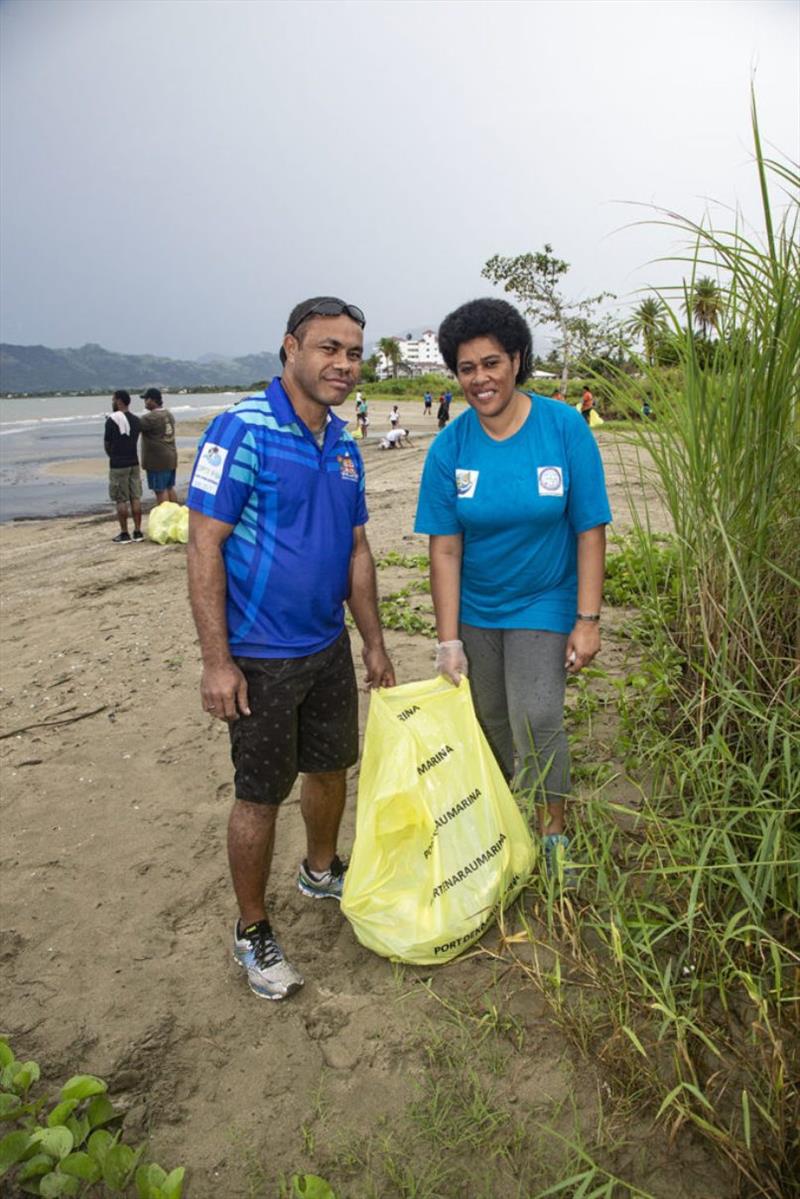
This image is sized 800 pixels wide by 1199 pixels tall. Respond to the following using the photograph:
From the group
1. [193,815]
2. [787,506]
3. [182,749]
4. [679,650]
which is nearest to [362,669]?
[182,749]

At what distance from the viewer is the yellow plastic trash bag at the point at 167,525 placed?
369 inches

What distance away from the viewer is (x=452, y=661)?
8.28 feet

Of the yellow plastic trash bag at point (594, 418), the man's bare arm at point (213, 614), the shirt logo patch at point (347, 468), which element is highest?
the yellow plastic trash bag at point (594, 418)

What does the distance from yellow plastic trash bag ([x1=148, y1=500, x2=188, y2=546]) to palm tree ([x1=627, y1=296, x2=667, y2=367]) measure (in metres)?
7.54

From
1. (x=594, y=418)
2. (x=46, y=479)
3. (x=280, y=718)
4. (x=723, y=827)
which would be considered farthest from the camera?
(x=46, y=479)

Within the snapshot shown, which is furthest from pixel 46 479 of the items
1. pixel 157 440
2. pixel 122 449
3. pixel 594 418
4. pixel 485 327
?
pixel 485 327

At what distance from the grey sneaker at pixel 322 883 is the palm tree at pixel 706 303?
2.27 metres

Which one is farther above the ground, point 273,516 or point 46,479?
point 273,516

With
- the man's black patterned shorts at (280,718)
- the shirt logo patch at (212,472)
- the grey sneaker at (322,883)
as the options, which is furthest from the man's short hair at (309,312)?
the grey sneaker at (322,883)

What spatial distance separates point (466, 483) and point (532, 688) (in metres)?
0.72

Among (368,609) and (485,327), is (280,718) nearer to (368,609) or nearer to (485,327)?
(368,609)

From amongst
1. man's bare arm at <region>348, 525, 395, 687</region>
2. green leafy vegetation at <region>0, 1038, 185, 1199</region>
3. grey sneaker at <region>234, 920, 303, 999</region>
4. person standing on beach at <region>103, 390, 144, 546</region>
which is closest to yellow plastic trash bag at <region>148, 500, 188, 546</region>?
person standing on beach at <region>103, 390, 144, 546</region>

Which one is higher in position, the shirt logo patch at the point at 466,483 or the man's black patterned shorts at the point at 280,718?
the shirt logo patch at the point at 466,483

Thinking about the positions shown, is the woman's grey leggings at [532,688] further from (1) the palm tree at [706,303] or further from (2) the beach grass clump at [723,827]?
(1) the palm tree at [706,303]
